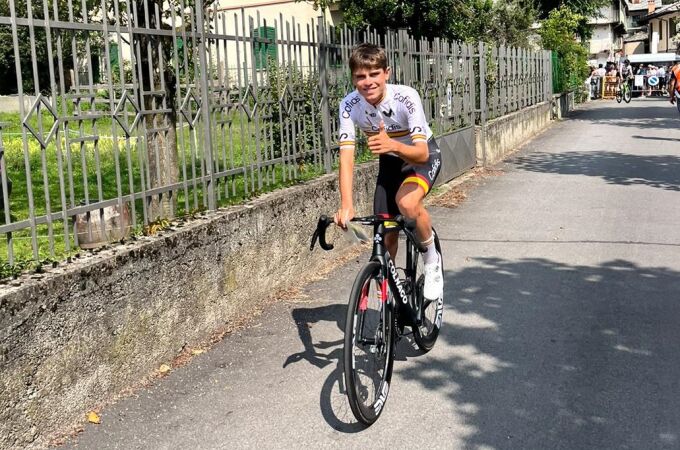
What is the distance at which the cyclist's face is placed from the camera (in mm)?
4562

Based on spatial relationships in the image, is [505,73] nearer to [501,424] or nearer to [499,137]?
[499,137]

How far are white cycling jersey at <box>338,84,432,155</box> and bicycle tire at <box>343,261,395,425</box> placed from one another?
79 cm

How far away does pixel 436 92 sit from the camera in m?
13.1

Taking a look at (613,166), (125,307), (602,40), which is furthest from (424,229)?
(602,40)

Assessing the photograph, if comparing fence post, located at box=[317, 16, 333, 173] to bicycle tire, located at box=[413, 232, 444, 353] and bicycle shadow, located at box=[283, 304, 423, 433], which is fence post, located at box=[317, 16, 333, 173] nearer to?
bicycle shadow, located at box=[283, 304, 423, 433]

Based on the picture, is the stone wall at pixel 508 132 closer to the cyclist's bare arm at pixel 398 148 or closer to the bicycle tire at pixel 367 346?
the cyclist's bare arm at pixel 398 148

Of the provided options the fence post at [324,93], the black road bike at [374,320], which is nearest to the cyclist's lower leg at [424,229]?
the black road bike at [374,320]

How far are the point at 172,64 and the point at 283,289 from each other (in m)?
2.06

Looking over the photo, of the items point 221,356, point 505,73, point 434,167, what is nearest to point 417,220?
point 434,167

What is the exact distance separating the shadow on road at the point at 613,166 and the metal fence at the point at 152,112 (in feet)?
20.6

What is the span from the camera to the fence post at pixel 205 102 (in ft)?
20.0

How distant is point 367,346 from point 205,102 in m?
2.67

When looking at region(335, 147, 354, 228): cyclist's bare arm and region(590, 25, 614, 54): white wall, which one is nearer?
region(335, 147, 354, 228): cyclist's bare arm

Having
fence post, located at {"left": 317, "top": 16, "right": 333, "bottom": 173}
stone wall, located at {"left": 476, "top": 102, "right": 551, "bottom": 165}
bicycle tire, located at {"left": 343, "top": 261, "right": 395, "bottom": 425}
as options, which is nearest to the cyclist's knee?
bicycle tire, located at {"left": 343, "top": 261, "right": 395, "bottom": 425}
